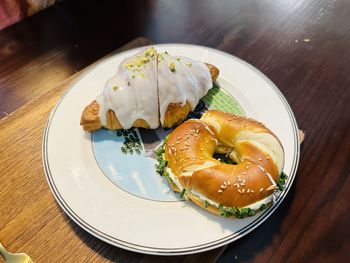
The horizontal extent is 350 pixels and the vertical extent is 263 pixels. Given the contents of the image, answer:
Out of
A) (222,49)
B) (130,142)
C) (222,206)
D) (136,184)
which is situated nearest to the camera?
(222,206)

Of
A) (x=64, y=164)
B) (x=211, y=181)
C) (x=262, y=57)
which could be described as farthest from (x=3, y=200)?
(x=262, y=57)

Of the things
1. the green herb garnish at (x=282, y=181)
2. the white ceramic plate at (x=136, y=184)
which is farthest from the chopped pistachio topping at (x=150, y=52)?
the green herb garnish at (x=282, y=181)

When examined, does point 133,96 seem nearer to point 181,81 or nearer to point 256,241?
point 181,81

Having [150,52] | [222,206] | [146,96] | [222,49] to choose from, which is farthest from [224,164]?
[222,49]

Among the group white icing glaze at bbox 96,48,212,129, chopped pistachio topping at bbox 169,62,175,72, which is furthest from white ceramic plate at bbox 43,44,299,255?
chopped pistachio topping at bbox 169,62,175,72

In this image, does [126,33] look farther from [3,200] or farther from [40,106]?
[3,200]

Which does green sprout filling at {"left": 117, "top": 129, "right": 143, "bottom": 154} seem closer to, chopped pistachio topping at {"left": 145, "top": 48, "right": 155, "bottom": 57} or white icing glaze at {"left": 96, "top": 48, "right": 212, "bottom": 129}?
white icing glaze at {"left": 96, "top": 48, "right": 212, "bottom": 129}
